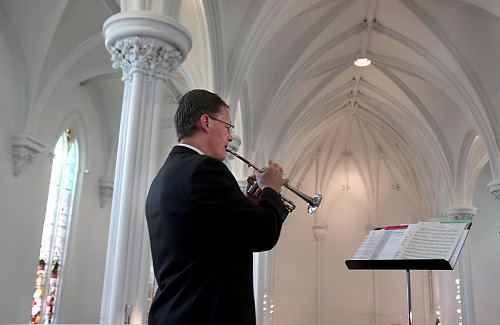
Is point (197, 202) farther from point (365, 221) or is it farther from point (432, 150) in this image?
point (365, 221)

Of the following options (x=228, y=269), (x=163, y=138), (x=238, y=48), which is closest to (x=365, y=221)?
(x=163, y=138)

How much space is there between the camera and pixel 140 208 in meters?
5.59

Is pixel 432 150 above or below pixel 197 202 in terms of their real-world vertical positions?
above

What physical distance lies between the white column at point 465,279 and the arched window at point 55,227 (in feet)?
35.6

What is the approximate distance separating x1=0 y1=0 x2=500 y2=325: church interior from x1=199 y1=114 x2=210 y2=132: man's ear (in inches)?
135

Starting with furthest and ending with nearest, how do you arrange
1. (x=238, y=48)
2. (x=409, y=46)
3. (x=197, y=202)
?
(x=409, y=46), (x=238, y=48), (x=197, y=202)

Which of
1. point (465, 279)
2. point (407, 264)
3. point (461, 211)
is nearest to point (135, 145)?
point (407, 264)

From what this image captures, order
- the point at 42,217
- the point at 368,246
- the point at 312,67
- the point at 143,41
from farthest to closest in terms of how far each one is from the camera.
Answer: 1. the point at 312,67
2. the point at 42,217
3. the point at 143,41
4. the point at 368,246

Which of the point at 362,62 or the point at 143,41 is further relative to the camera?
the point at 362,62

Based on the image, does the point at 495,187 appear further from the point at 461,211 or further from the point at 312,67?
the point at 312,67

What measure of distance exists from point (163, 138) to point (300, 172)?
26.8 ft

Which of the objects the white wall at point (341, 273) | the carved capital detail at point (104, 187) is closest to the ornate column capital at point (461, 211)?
the white wall at point (341, 273)

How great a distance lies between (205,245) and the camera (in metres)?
1.98

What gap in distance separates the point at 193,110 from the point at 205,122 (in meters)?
0.08
